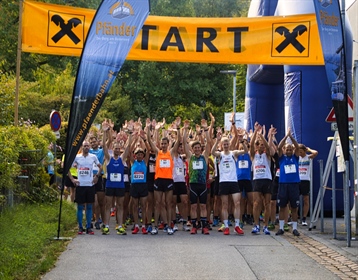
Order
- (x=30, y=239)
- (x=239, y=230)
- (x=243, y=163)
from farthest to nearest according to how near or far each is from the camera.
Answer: (x=243, y=163), (x=239, y=230), (x=30, y=239)

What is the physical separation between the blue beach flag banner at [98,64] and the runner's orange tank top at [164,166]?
2.43 m

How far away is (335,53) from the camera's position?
40.0 ft

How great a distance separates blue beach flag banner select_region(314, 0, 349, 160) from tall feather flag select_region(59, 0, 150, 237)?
3.15 metres

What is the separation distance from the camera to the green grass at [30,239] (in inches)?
367

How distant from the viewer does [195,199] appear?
14.5m

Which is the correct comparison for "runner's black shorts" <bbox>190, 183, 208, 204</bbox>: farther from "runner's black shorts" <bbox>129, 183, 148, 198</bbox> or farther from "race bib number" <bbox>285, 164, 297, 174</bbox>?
"race bib number" <bbox>285, 164, 297, 174</bbox>

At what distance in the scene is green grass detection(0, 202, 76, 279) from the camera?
9.31m

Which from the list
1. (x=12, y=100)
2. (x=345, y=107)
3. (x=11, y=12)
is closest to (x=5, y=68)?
(x=11, y=12)

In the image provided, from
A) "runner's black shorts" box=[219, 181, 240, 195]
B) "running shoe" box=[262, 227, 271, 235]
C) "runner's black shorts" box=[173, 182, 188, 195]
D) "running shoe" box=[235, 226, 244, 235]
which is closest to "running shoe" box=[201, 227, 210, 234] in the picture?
"running shoe" box=[235, 226, 244, 235]

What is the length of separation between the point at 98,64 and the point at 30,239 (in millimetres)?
3067

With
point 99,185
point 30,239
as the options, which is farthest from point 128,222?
point 30,239

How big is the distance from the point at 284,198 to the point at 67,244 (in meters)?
4.50

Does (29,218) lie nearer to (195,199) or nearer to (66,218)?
(66,218)

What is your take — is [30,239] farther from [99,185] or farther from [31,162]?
[31,162]
